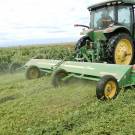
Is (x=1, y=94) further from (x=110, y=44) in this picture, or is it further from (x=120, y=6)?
(x=120, y=6)

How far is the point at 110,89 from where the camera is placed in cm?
356

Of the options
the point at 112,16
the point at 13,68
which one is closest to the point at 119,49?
the point at 112,16

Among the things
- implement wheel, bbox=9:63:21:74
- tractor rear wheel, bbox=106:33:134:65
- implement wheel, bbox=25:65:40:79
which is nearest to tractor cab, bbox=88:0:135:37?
tractor rear wheel, bbox=106:33:134:65

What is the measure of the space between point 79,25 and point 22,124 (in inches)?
174

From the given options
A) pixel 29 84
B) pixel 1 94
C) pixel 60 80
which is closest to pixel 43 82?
pixel 29 84

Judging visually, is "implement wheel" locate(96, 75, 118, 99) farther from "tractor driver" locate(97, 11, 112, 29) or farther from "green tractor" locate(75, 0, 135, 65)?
"tractor driver" locate(97, 11, 112, 29)

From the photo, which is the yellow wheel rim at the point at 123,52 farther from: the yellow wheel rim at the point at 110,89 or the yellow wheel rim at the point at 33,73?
the yellow wheel rim at the point at 33,73

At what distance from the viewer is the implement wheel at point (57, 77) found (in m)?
4.49

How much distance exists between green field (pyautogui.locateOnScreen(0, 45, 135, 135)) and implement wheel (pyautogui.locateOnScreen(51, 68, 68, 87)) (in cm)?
16

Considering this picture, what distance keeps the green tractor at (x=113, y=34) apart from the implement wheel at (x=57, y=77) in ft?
3.83

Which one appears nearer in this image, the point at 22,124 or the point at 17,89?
the point at 22,124

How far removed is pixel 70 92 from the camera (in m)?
4.13

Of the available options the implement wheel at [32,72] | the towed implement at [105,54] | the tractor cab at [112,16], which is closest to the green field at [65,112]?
the towed implement at [105,54]

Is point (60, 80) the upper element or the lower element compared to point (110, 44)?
lower
